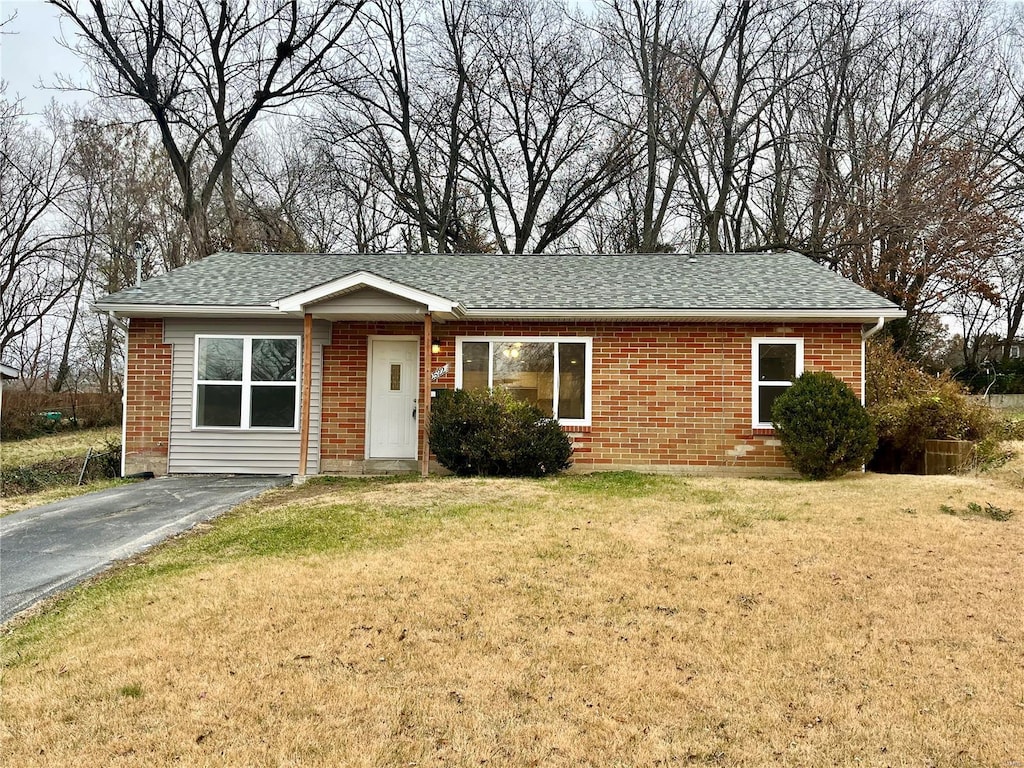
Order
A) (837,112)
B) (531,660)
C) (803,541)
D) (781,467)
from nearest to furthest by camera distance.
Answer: (531,660)
(803,541)
(781,467)
(837,112)

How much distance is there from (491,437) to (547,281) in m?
3.92

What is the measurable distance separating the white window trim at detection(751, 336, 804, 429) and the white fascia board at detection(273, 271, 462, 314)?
5133mm

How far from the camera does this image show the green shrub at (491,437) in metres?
10.6

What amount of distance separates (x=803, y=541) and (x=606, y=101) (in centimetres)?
2074

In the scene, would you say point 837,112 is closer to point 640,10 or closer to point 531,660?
point 640,10

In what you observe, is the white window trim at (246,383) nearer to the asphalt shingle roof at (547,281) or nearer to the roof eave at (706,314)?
the asphalt shingle roof at (547,281)

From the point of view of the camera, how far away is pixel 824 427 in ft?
33.4

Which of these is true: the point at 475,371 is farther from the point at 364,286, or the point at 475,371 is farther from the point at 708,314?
the point at 708,314

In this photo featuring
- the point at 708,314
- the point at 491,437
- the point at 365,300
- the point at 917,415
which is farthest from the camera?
the point at 917,415

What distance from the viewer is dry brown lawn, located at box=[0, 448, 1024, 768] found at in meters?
3.19

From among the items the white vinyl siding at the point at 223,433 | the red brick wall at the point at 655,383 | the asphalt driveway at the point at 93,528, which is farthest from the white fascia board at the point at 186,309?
the asphalt driveway at the point at 93,528

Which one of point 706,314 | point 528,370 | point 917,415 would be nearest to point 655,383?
point 706,314

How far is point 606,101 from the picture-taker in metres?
23.9

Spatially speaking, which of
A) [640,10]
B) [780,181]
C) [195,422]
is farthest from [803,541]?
[640,10]
